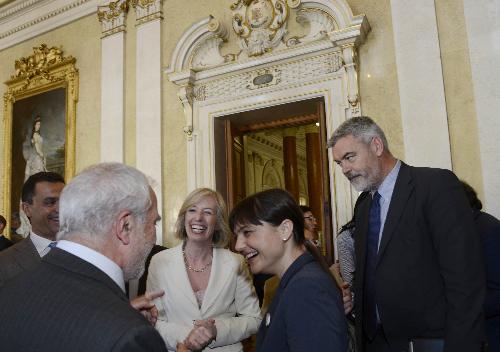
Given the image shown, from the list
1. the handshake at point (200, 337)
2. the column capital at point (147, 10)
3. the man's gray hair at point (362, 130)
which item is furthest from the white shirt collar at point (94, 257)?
the column capital at point (147, 10)

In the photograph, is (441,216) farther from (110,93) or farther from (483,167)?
(110,93)

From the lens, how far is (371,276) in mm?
2570

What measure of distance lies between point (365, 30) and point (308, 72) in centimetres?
77

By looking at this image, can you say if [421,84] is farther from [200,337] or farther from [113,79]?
[113,79]

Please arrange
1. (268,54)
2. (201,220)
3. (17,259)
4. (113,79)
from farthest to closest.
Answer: (113,79)
(268,54)
(201,220)
(17,259)

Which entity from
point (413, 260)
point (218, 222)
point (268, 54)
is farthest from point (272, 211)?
point (268, 54)

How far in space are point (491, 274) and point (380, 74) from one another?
3286 mm

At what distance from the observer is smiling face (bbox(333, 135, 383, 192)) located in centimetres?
266

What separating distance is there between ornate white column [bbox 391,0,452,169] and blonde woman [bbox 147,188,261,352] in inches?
101

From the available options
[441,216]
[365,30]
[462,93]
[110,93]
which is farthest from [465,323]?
[110,93]

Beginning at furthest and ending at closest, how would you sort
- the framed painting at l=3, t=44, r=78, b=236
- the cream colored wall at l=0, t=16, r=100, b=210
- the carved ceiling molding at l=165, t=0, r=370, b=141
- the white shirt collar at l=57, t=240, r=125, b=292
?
1. the framed painting at l=3, t=44, r=78, b=236
2. the cream colored wall at l=0, t=16, r=100, b=210
3. the carved ceiling molding at l=165, t=0, r=370, b=141
4. the white shirt collar at l=57, t=240, r=125, b=292

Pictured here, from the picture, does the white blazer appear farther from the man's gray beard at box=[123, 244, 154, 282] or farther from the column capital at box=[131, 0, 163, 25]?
the column capital at box=[131, 0, 163, 25]

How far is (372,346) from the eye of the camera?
2.59 meters

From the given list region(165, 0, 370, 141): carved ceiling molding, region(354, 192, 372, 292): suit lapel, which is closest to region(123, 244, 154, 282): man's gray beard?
region(354, 192, 372, 292): suit lapel
